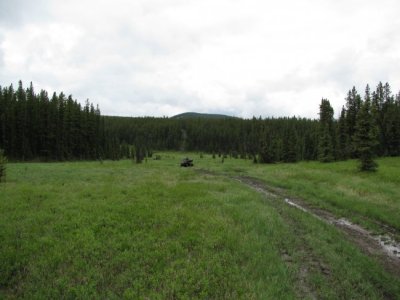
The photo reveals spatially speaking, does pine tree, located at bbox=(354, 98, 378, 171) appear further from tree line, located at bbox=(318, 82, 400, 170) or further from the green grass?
tree line, located at bbox=(318, 82, 400, 170)

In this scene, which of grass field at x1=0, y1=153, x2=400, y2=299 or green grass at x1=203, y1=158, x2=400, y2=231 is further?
green grass at x1=203, y1=158, x2=400, y2=231

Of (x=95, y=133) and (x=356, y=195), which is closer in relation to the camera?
(x=356, y=195)

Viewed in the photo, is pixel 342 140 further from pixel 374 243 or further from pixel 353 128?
pixel 374 243

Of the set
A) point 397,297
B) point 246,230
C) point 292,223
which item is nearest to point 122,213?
point 246,230

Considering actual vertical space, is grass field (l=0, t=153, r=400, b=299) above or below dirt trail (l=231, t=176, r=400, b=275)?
above

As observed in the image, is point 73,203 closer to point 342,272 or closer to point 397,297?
point 342,272

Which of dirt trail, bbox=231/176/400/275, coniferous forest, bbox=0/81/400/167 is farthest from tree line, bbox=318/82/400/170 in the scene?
dirt trail, bbox=231/176/400/275

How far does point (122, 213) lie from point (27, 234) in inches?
144

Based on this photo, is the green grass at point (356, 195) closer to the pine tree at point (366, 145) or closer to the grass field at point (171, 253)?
the grass field at point (171, 253)

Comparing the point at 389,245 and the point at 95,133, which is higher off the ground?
the point at 95,133

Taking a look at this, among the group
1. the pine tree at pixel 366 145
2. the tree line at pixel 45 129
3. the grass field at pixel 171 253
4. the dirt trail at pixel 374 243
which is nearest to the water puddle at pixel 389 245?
the dirt trail at pixel 374 243

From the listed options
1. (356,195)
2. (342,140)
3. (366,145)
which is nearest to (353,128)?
(342,140)

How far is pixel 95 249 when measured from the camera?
9273 mm

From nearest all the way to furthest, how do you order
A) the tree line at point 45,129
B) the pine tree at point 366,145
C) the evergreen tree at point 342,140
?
1. the pine tree at point 366,145
2. the evergreen tree at point 342,140
3. the tree line at point 45,129
